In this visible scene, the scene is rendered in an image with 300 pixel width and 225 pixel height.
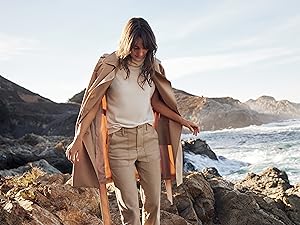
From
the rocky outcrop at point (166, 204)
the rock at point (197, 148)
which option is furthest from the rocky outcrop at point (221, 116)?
the rocky outcrop at point (166, 204)

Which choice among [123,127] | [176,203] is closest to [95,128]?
[123,127]

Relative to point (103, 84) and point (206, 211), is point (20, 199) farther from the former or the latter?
point (206, 211)

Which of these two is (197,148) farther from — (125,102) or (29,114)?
(29,114)

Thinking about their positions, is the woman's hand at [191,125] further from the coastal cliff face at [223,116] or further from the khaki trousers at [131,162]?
the coastal cliff face at [223,116]

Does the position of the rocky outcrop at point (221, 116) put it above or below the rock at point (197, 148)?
above

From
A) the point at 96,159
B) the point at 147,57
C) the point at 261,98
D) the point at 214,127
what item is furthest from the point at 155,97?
the point at 261,98

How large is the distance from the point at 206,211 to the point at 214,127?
Answer: 7380cm

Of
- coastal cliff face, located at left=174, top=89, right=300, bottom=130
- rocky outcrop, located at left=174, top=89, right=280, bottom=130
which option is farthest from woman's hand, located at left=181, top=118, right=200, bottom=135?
rocky outcrop, located at left=174, top=89, right=280, bottom=130

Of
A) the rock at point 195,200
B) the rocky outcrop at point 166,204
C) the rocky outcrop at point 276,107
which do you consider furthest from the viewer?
the rocky outcrop at point 276,107

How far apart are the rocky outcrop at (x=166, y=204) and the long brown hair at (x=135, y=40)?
1.41 meters

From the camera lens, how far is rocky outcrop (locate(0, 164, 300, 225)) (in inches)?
171

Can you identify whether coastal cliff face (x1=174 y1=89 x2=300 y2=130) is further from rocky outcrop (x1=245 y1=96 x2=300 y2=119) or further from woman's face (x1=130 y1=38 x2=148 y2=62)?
woman's face (x1=130 y1=38 x2=148 y2=62)

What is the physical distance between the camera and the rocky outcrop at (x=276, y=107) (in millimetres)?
113525

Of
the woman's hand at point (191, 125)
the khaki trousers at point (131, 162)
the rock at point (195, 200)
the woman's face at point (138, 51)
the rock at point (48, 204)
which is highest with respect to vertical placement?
the woman's face at point (138, 51)
